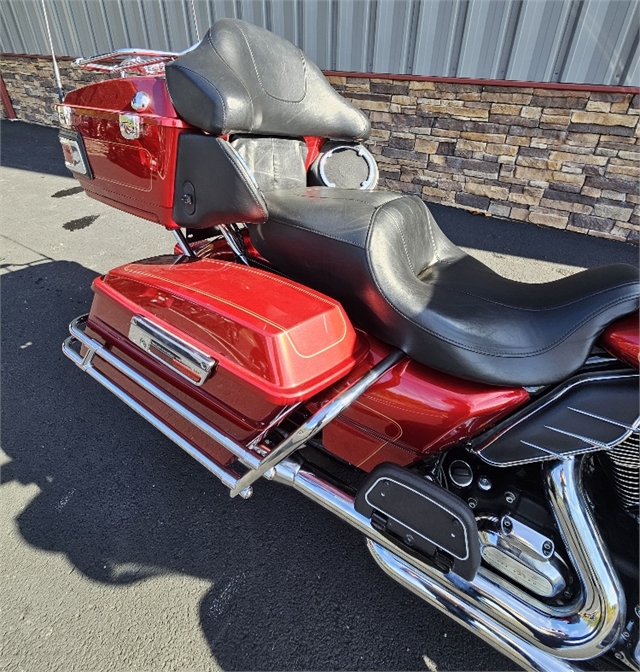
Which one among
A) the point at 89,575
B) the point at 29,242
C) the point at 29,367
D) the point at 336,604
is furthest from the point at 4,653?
the point at 29,242

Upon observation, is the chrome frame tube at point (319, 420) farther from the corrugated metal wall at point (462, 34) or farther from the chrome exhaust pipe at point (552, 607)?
the corrugated metal wall at point (462, 34)

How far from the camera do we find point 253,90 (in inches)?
58.8

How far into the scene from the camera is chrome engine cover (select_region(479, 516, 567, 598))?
1096 mm

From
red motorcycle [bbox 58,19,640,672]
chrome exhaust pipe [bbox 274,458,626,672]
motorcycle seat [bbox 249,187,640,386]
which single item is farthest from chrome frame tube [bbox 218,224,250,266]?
chrome exhaust pipe [bbox 274,458,626,672]

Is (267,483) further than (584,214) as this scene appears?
No

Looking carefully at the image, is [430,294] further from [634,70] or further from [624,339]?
[634,70]

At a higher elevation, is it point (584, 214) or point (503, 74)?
point (503, 74)

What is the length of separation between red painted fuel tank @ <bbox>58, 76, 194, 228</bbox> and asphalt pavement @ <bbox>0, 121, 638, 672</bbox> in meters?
1.07

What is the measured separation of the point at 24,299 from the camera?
9.71ft

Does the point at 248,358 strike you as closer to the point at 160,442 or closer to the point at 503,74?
the point at 160,442

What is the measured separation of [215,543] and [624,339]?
1.45 metres

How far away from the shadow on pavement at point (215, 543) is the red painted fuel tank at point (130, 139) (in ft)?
3.47

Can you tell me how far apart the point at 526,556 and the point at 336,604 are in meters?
0.68

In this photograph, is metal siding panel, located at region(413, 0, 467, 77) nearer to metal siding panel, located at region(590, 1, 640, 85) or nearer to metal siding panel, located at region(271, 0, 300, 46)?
metal siding panel, located at region(590, 1, 640, 85)
